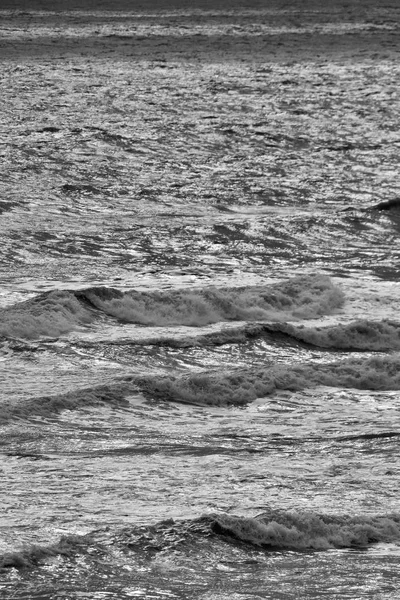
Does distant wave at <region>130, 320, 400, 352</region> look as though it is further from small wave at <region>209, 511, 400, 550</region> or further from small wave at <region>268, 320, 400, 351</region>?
small wave at <region>209, 511, 400, 550</region>

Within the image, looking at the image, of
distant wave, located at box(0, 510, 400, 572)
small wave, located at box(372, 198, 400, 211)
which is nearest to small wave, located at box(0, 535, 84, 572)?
distant wave, located at box(0, 510, 400, 572)

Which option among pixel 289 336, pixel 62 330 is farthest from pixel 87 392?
pixel 289 336

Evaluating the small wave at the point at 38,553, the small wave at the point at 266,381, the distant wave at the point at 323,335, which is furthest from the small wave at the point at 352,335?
the small wave at the point at 38,553

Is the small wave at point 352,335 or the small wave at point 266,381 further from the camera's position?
the small wave at point 352,335

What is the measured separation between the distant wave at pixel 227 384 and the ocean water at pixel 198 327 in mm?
19

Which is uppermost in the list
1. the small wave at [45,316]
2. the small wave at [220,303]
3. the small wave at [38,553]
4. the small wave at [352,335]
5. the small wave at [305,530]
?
the small wave at [38,553]

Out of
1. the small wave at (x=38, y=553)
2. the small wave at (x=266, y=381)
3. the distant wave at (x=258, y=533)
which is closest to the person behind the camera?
the small wave at (x=38, y=553)

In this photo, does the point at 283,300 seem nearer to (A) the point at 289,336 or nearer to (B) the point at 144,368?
(A) the point at 289,336

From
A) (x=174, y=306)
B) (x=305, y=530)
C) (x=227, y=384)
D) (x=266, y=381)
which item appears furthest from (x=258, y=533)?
(x=174, y=306)

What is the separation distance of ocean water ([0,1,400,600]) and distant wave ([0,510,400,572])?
0.01 metres

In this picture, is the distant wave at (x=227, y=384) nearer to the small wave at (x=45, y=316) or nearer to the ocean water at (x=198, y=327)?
the ocean water at (x=198, y=327)

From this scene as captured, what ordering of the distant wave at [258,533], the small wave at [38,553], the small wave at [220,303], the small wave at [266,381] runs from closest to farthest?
1. the small wave at [38,553]
2. the distant wave at [258,533]
3. the small wave at [266,381]
4. the small wave at [220,303]

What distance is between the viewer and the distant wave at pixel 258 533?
6914 mm

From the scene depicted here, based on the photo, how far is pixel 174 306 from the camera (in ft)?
37.7
